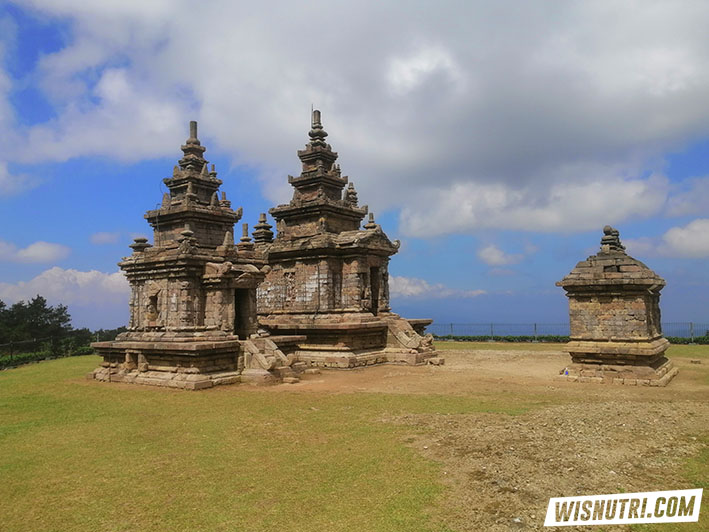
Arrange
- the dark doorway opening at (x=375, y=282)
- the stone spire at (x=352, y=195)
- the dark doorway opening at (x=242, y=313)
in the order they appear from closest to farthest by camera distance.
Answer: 1. the dark doorway opening at (x=242, y=313)
2. the dark doorway opening at (x=375, y=282)
3. the stone spire at (x=352, y=195)

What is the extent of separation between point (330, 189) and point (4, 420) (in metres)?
19.1

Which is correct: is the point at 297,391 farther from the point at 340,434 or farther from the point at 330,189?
the point at 330,189

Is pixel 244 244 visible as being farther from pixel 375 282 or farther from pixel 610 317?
pixel 610 317

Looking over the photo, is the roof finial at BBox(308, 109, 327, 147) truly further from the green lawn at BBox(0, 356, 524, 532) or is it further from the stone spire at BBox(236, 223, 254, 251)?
the green lawn at BBox(0, 356, 524, 532)

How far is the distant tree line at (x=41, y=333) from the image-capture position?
33781 mm

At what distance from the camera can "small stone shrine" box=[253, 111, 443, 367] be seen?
23781mm

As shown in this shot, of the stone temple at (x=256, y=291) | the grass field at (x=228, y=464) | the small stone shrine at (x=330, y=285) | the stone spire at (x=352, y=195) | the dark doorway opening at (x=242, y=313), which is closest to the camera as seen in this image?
the grass field at (x=228, y=464)

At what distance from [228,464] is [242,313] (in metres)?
12.3

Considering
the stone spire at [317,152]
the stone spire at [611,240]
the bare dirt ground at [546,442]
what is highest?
the stone spire at [317,152]

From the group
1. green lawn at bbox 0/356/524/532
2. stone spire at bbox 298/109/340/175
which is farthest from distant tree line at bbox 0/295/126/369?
green lawn at bbox 0/356/524/532

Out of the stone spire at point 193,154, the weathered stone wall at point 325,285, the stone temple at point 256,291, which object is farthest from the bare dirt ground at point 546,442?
the stone spire at point 193,154

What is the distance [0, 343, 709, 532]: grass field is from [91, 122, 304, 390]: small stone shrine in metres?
2.74

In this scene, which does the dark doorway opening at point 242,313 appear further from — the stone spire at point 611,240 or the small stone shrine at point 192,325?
the stone spire at point 611,240

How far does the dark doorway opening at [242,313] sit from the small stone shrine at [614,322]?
473 inches
